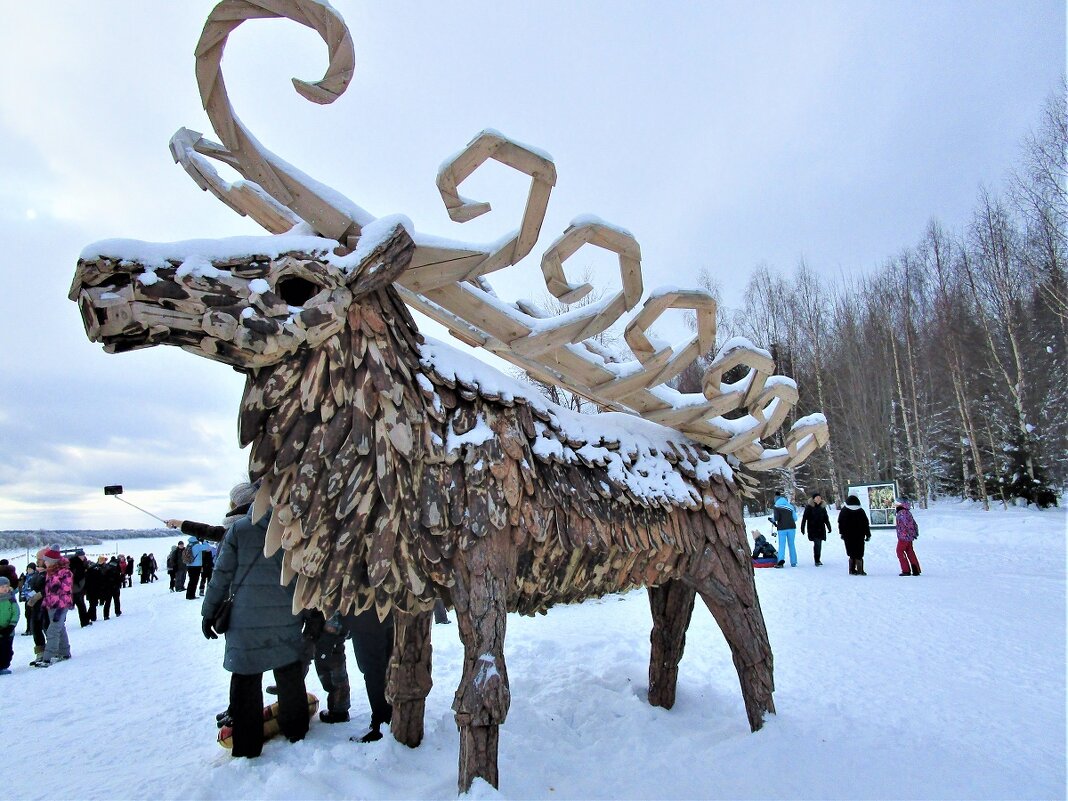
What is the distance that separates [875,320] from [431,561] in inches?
898

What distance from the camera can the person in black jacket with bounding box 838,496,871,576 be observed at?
8.78 meters

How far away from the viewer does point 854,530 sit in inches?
349

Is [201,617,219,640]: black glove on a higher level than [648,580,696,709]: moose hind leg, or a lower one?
higher

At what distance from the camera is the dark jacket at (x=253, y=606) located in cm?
285

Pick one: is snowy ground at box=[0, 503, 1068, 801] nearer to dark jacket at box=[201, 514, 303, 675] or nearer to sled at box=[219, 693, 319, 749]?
sled at box=[219, 693, 319, 749]

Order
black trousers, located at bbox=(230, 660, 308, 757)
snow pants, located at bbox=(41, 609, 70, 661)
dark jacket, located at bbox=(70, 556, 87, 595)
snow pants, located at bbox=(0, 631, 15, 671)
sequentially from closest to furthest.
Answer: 1. black trousers, located at bbox=(230, 660, 308, 757)
2. snow pants, located at bbox=(0, 631, 15, 671)
3. snow pants, located at bbox=(41, 609, 70, 661)
4. dark jacket, located at bbox=(70, 556, 87, 595)

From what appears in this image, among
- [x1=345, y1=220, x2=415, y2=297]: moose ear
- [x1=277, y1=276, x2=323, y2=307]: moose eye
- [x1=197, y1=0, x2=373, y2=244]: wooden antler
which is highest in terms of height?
[x1=197, y1=0, x2=373, y2=244]: wooden antler

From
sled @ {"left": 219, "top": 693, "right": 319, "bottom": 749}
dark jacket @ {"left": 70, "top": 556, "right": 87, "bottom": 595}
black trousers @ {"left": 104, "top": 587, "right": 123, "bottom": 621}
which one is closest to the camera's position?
sled @ {"left": 219, "top": 693, "right": 319, "bottom": 749}

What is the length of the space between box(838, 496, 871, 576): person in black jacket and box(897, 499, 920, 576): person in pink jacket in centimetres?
51

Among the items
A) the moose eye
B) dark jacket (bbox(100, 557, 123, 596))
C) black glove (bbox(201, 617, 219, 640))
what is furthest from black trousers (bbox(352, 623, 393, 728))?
dark jacket (bbox(100, 557, 123, 596))

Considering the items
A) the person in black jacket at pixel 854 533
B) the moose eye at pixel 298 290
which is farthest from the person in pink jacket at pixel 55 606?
the person in black jacket at pixel 854 533

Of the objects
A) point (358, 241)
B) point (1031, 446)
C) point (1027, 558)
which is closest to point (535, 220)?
point (358, 241)

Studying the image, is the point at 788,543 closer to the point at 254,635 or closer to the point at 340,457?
the point at 254,635

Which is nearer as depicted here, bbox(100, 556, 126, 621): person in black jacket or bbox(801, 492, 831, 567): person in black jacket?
bbox(100, 556, 126, 621): person in black jacket
